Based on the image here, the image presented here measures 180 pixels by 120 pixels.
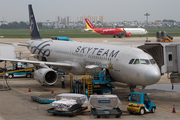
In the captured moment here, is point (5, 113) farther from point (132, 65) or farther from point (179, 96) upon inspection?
point (179, 96)

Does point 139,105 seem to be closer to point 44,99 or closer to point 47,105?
point 47,105

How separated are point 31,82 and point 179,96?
15.9 metres

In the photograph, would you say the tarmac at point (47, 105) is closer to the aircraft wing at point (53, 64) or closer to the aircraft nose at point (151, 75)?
the aircraft wing at point (53, 64)

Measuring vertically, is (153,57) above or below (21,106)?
above

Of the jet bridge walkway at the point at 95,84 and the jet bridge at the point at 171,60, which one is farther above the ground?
the jet bridge at the point at 171,60

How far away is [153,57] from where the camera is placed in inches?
956

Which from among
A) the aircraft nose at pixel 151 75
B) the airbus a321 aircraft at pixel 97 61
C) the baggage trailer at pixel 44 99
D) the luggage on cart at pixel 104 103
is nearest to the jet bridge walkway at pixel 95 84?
the airbus a321 aircraft at pixel 97 61

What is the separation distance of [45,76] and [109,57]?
21.3 ft

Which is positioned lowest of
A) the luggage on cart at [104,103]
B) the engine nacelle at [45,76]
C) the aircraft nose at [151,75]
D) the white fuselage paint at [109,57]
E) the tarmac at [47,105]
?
the tarmac at [47,105]

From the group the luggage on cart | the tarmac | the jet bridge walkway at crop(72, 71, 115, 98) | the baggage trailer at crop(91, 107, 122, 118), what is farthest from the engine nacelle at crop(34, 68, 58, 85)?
the baggage trailer at crop(91, 107, 122, 118)

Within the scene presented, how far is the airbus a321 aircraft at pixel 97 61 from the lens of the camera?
2168cm

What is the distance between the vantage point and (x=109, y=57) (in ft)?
81.5

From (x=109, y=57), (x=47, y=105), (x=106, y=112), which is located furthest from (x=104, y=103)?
(x=109, y=57)

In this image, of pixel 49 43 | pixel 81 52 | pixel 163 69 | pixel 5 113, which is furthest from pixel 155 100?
pixel 49 43
